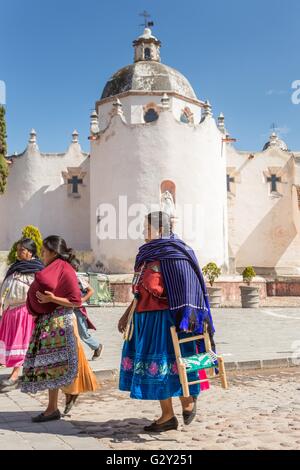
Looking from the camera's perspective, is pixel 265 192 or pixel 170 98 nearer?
pixel 170 98

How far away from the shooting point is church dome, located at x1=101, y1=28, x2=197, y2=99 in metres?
28.3

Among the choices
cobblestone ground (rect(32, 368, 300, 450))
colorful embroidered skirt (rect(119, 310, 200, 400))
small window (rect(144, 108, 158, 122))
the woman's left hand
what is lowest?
cobblestone ground (rect(32, 368, 300, 450))

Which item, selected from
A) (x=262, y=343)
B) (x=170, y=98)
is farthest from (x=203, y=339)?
(x=170, y=98)

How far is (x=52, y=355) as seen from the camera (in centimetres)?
462

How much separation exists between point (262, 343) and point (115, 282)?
12929 millimetres

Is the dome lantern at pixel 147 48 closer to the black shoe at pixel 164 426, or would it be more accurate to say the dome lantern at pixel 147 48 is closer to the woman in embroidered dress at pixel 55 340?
the woman in embroidered dress at pixel 55 340

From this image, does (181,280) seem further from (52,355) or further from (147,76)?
(147,76)

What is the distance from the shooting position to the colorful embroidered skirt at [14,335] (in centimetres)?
602

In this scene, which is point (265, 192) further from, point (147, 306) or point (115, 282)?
point (147, 306)

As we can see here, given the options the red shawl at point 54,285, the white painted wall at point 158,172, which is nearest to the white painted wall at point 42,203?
the white painted wall at point 158,172

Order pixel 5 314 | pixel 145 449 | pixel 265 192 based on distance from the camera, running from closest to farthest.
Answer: pixel 145 449
pixel 5 314
pixel 265 192

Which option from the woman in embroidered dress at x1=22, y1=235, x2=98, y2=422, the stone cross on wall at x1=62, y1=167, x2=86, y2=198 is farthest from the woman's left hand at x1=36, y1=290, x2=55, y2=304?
the stone cross on wall at x1=62, y1=167, x2=86, y2=198

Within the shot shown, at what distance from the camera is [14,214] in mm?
29828

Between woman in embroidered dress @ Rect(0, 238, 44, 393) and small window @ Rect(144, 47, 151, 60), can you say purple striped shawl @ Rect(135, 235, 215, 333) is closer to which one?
woman in embroidered dress @ Rect(0, 238, 44, 393)
